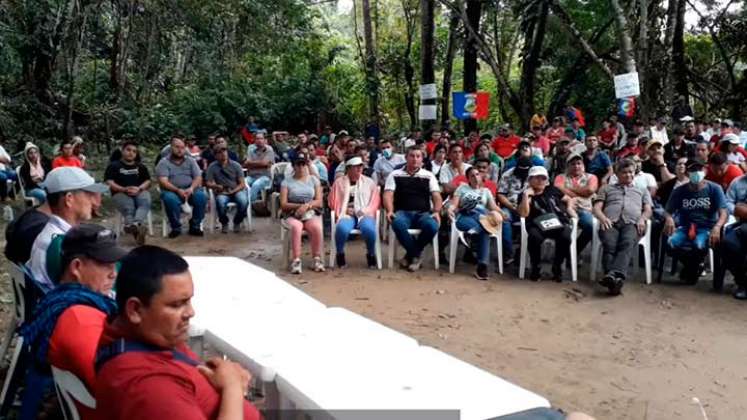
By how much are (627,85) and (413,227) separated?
4683 millimetres

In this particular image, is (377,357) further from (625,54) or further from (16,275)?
(625,54)

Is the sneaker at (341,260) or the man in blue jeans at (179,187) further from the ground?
the man in blue jeans at (179,187)

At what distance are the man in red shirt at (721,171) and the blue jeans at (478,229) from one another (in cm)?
252

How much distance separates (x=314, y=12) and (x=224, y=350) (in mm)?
16774

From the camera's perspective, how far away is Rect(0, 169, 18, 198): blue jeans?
10.1 metres

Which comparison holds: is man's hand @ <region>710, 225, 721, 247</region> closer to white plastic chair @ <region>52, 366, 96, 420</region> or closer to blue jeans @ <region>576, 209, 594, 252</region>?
blue jeans @ <region>576, 209, 594, 252</region>

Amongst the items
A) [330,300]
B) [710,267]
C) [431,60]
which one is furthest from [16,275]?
[431,60]

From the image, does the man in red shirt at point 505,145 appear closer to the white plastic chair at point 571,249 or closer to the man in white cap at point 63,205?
the white plastic chair at point 571,249

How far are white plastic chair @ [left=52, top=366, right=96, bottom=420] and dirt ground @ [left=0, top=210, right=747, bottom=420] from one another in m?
2.62

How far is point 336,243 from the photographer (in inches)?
275

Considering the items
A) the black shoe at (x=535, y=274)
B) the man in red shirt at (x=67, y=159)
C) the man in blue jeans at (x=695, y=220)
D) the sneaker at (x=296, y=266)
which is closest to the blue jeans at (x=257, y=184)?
the man in red shirt at (x=67, y=159)

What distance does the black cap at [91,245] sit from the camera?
→ 7.98ft

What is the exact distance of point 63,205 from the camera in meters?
3.14

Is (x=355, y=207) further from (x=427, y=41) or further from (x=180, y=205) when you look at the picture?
(x=427, y=41)
